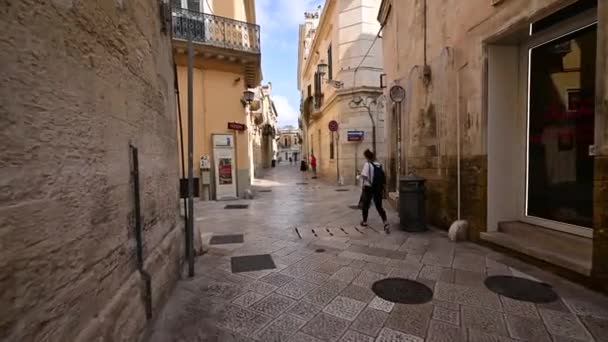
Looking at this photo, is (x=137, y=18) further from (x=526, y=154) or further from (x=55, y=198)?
(x=526, y=154)

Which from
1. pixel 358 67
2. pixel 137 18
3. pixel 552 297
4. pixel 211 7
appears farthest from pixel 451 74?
pixel 358 67

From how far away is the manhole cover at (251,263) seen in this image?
427cm

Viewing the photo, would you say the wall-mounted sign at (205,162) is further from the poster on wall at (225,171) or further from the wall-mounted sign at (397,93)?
the wall-mounted sign at (397,93)

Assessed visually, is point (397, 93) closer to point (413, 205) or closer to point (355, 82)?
point (413, 205)

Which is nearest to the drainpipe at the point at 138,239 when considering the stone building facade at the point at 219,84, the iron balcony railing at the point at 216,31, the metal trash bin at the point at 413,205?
the metal trash bin at the point at 413,205

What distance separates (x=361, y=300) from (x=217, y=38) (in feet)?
32.9

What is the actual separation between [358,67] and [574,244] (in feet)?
42.7

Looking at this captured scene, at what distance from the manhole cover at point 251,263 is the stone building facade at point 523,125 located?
347 cm

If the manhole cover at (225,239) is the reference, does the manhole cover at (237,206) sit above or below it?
above

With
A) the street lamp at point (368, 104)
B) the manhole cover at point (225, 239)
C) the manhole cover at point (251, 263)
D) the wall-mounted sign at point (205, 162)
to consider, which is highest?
the street lamp at point (368, 104)

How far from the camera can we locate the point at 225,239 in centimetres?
585

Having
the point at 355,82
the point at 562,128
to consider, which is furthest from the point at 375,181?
the point at 355,82

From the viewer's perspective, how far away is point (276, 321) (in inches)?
114

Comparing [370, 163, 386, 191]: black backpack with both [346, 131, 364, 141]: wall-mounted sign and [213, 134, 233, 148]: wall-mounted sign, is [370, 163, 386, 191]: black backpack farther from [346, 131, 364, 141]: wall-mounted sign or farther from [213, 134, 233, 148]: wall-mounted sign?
[346, 131, 364, 141]: wall-mounted sign
